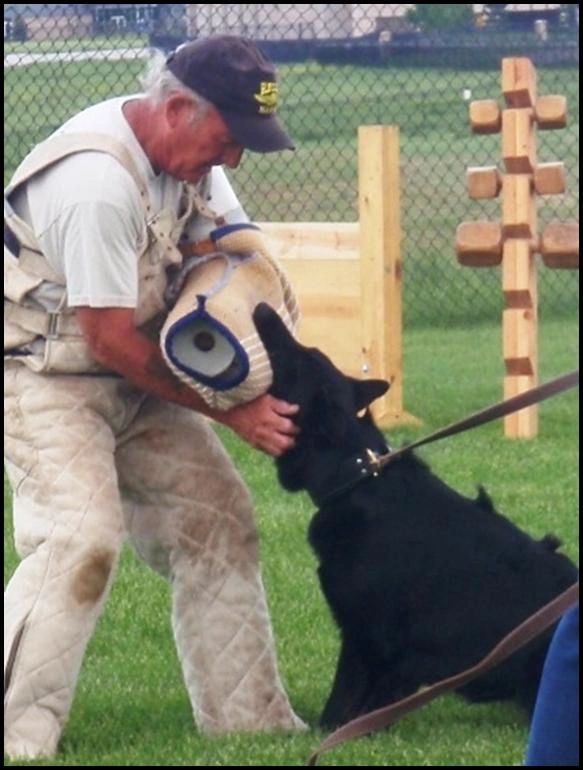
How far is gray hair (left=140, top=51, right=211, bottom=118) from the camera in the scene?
4.29 meters

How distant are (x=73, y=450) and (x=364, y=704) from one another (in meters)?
1.02

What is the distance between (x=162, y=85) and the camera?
438 centimetres

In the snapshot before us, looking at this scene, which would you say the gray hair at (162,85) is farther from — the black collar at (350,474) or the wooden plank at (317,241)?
the wooden plank at (317,241)

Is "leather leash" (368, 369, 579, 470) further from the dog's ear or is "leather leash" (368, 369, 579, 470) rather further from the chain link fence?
the chain link fence

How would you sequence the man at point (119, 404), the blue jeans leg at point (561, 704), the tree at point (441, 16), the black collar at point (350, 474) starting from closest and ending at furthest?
the blue jeans leg at point (561, 704)
the man at point (119, 404)
the black collar at point (350, 474)
the tree at point (441, 16)

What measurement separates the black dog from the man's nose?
39cm

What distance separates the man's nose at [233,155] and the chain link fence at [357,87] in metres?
6.85

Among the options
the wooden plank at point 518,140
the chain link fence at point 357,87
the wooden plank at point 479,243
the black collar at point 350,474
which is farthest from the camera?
the chain link fence at point 357,87

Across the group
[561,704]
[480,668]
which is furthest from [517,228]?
[561,704]

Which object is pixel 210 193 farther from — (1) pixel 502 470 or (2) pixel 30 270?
(1) pixel 502 470

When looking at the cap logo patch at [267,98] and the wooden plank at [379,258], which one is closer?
the cap logo patch at [267,98]

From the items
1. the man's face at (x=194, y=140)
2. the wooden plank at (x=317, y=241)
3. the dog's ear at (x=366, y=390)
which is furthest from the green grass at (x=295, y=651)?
the man's face at (x=194, y=140)

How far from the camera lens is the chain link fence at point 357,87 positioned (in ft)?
38.3

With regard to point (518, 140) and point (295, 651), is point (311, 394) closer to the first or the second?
point (295, 651)
